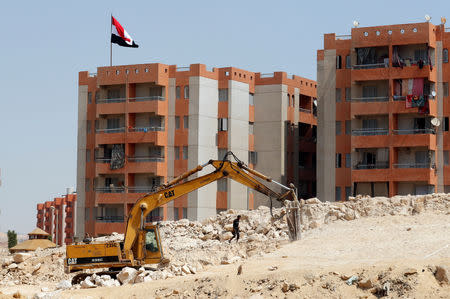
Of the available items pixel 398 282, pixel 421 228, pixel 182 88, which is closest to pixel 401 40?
pixel 182 88

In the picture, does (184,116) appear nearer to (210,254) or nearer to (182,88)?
(182,88)

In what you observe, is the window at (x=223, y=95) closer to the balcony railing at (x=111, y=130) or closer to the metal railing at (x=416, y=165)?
the balcony railing at (x=111, y=130)

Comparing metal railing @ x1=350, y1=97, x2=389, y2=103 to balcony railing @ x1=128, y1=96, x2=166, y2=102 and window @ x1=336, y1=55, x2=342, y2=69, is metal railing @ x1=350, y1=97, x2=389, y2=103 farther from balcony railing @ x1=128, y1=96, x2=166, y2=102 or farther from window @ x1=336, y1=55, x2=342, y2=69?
balcony railing @ x1=128, y1=96, x2=166, y2=102

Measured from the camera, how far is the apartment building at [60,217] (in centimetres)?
12712

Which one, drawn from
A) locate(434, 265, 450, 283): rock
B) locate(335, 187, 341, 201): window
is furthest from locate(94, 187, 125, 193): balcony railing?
locate(434, 265, 450, 283): rock

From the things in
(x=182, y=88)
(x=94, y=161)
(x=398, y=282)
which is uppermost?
(x=182, y=88)

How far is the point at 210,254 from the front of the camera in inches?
1897

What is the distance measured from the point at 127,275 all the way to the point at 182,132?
38.9 metres

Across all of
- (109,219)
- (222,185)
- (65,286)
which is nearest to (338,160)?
(222,185)

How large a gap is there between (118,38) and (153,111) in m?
6.75

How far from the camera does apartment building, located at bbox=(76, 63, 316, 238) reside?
7788 centimetres

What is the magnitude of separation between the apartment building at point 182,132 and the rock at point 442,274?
44300 mm

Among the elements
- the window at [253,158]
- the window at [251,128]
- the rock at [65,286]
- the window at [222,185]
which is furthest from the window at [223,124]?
the rock at [65,286]

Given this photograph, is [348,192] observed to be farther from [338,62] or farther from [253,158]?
[253,158]
